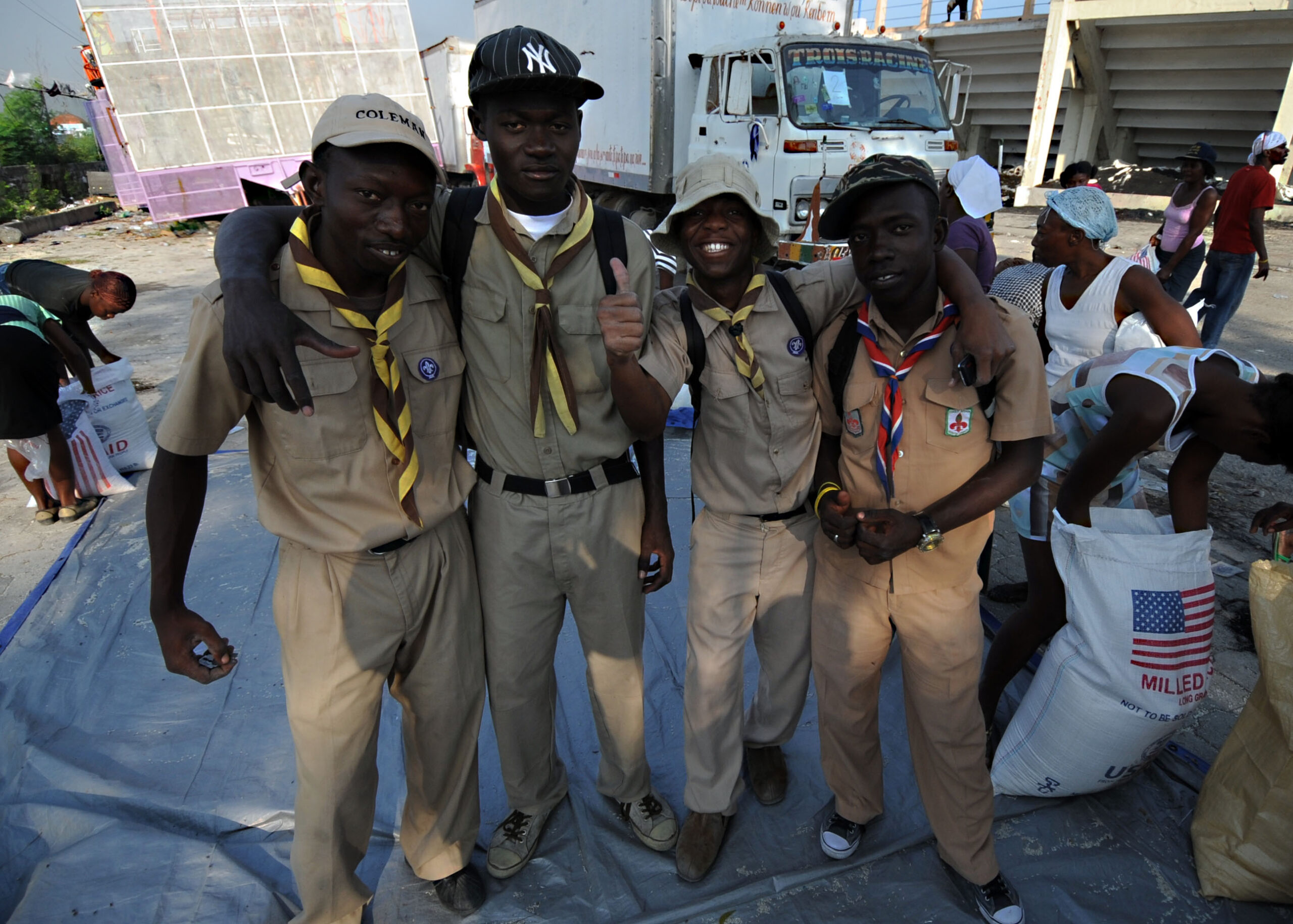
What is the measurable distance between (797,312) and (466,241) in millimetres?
882

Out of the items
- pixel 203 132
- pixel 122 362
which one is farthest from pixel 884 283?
pixel 203 132

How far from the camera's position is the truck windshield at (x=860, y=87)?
7941 millimetres

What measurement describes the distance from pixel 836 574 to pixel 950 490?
380mm

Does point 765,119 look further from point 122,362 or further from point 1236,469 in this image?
point 122,362

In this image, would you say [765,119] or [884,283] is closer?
[884,283]

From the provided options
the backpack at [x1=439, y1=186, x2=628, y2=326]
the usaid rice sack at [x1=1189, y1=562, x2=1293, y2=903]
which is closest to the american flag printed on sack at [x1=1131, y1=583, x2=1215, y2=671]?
the usaid rice sack at [x1=1189, y1=562, x2=1293, y2=903]

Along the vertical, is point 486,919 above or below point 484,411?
below

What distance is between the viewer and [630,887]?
2121 millimetres

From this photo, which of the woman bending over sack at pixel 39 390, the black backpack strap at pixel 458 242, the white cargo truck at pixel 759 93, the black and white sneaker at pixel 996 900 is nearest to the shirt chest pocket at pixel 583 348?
the black backpack strap at pixel 458 242

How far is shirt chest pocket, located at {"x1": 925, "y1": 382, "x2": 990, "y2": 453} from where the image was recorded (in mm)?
1790

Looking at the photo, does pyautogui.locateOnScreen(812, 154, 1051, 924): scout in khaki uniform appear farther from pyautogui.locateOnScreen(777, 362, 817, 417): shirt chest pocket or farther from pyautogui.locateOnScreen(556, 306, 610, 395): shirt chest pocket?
pyautogui.locateOnScreen(556, 306, 610, 395): shirt chest pocket

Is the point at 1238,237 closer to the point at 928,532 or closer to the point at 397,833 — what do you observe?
the point at 928,532

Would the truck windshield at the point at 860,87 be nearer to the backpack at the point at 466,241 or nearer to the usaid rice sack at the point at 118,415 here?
the usaid rice sack at the point at 118,415

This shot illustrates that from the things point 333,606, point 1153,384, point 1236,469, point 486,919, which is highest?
point 1153,384
